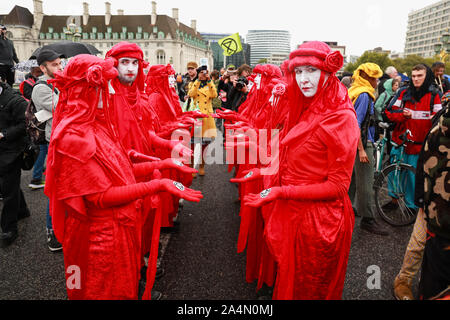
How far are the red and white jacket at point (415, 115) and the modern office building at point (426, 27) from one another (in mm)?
114950

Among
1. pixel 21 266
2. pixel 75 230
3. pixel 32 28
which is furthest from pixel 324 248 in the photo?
pixel 32 28

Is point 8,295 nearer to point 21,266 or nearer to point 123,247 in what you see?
point 21,266

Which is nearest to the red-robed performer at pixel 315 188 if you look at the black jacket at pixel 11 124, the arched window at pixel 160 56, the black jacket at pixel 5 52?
the black jacket at pixel 11 124

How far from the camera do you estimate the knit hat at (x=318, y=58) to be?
199 centimetres

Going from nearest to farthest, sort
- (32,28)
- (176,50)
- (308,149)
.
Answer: (308,149) → (32,28) → (176,50)

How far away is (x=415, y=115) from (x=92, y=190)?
4.55m

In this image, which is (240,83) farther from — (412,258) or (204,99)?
(412,258)

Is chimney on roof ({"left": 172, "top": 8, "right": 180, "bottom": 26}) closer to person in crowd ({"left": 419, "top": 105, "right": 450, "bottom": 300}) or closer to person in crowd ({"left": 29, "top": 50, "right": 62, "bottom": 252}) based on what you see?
person in crowd ({"left": 29, "top": 50, "right": 62, "bottom": 252})

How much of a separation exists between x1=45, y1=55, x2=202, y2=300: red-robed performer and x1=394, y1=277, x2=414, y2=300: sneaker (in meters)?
2.42

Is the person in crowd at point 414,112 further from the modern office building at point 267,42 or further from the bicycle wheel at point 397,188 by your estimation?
the modern office building at point 267,42

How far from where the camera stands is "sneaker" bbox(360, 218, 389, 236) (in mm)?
4267

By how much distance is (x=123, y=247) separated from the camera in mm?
2014

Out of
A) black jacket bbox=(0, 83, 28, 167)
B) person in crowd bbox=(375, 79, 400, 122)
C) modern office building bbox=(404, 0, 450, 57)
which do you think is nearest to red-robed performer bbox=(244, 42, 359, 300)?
black jacket bbox=(0, 83, 28, 167)

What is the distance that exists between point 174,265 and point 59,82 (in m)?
2.43
